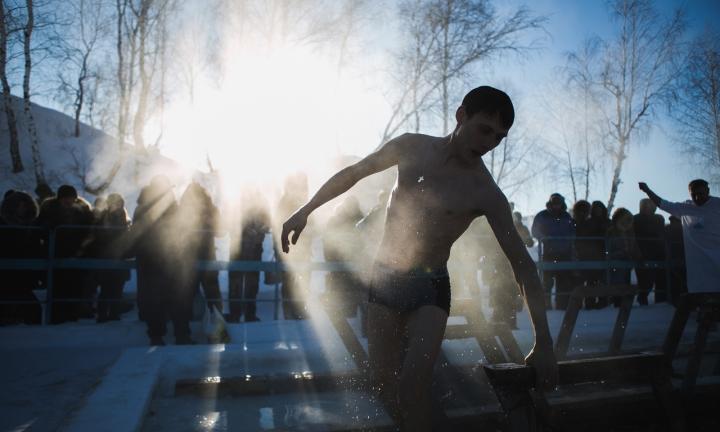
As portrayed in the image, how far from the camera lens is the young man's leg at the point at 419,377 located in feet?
7.48

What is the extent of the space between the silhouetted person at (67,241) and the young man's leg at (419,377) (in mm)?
4760

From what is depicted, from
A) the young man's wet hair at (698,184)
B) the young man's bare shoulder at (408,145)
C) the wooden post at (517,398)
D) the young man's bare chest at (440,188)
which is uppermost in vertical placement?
the young man's wet hair at (698,184)

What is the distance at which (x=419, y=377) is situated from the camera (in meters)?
2.30

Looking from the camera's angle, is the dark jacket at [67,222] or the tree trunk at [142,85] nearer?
the dark jacket at [67,222]

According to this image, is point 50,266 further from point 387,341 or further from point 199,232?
point 387,341

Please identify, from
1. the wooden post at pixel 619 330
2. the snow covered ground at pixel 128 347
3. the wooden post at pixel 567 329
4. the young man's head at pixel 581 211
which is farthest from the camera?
the young man's head at pixel 581 211

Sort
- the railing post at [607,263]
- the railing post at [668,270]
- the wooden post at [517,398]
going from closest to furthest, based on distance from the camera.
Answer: the wooden post at [517,398], the railing post at [607,263], the railing post at [668,270]

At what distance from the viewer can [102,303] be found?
6.14 metres

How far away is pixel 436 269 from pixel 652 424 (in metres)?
2.50

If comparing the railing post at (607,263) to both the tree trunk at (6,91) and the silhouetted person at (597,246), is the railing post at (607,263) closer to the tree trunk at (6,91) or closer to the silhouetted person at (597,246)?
the silhouetted person at (597,246)

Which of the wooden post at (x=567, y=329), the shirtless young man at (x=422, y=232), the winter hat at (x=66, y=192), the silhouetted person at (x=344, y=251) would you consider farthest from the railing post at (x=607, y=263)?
the winter hat at (x=66, y=192)

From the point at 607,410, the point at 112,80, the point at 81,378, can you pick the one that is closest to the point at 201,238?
the point at 81,378

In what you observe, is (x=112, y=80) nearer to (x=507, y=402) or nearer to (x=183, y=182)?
(x=183, y=182)

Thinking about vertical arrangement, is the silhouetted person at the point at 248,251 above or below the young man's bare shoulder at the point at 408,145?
below
